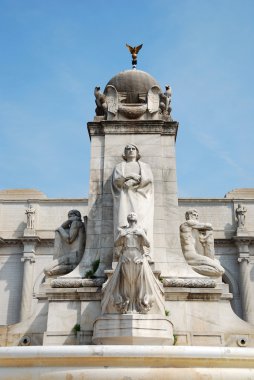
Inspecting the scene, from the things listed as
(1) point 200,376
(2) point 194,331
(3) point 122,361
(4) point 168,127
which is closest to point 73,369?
(3) point 122,361

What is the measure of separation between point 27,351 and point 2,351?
1.09ft

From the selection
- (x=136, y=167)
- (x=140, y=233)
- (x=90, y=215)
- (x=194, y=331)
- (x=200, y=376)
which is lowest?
(x=200, y=376)

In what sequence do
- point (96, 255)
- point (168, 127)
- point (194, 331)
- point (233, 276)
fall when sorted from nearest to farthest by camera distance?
point (194, 331), point (96, 255), point (168, 127), point (233, 276)

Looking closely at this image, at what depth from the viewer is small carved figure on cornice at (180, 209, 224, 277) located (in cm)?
1102

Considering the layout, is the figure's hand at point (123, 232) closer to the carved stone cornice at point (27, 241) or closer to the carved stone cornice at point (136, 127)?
the carved stone cornice at point (136, 127)

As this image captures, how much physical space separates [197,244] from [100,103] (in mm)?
4482

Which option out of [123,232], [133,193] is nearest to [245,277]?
[133,193]

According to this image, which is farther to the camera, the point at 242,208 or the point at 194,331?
the point at 242,208

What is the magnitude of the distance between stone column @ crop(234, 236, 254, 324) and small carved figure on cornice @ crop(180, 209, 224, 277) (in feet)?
83.6

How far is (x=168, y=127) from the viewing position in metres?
12.3

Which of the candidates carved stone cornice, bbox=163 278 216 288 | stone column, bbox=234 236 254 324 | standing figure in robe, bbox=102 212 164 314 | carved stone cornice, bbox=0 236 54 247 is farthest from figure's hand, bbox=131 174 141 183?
carved stone cornice, bbox=0 236 54 247

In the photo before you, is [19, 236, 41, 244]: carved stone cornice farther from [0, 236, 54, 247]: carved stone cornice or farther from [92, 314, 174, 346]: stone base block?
[92, 314, 174, 346]: stone base block

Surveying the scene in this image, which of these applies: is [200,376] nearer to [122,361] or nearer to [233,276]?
[122,361]

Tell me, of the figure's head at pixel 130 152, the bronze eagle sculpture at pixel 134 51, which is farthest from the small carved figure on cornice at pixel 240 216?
the figure's head at pixel 130 152
